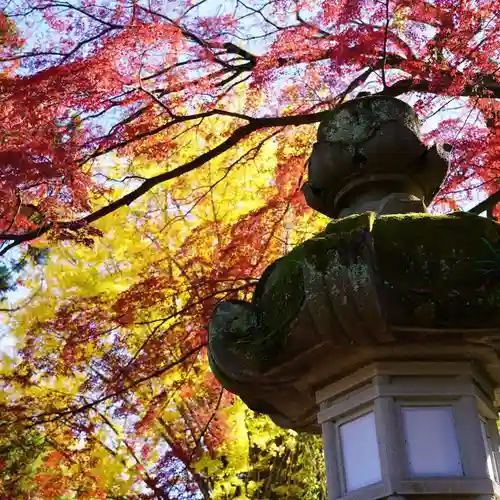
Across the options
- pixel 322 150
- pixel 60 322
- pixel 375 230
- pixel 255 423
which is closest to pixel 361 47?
pixel 322 150

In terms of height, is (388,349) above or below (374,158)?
below

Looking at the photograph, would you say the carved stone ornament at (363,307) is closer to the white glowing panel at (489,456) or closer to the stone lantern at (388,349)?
the stone lantern at (388,349)

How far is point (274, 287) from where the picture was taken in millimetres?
2346

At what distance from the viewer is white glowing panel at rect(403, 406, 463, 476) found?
6.81 ft

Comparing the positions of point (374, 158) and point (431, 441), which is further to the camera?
point (374, 158)

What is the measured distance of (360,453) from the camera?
2.19 m

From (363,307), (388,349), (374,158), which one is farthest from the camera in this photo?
(374,158)

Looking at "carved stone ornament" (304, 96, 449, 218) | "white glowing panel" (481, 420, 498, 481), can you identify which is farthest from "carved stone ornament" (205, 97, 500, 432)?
"white glowing panel" (481, 420, 498, 481)

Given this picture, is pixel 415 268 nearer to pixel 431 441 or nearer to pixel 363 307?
pixel 363 307

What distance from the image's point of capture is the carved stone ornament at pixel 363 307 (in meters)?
2.07

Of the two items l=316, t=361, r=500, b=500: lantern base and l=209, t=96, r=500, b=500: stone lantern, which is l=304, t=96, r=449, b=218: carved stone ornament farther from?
l=316, t=361, r=500, b=500: lantern base

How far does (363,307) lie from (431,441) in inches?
19.7

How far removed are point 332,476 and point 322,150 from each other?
1.26m

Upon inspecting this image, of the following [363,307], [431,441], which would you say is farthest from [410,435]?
[363,307]
